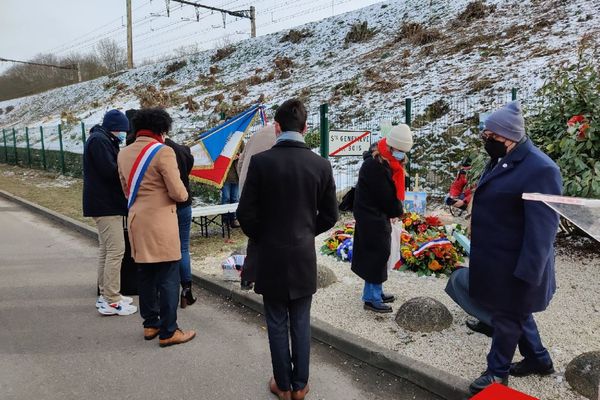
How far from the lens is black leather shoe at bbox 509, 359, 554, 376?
2.95 m

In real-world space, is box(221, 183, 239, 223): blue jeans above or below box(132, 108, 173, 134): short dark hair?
below

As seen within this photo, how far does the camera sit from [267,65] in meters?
26.2

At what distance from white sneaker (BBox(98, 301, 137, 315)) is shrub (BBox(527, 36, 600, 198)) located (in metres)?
4.86

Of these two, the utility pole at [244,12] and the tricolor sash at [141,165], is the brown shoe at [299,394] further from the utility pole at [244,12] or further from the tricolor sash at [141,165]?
the utility pole at [244,12]

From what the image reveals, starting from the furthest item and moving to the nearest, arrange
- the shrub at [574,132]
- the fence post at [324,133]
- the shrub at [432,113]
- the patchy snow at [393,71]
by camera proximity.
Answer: the patchy snow at [393,71] → the shrub at [432,113] → the fence post at [324,133] → the shrub at [574,132]

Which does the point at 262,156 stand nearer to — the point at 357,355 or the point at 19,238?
the point at 357,355

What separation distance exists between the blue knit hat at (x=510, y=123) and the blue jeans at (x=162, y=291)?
8.30ft

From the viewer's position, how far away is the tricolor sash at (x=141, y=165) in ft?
10.9

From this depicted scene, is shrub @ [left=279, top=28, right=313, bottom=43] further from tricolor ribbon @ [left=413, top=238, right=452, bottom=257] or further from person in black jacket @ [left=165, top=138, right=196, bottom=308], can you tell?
person in black jacket @ [left=165, top=138, right=196, bottom=308]

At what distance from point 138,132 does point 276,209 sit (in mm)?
1505

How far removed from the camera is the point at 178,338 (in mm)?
3721

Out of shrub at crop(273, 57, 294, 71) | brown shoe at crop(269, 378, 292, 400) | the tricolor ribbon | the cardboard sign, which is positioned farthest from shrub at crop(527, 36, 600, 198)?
shrub at crop(273, 57, 294, 71)

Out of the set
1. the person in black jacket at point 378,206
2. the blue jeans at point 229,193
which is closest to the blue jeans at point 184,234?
the person in black jacket at point 378,206

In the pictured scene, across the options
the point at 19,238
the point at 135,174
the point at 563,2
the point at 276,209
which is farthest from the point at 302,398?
the point at 563,2
